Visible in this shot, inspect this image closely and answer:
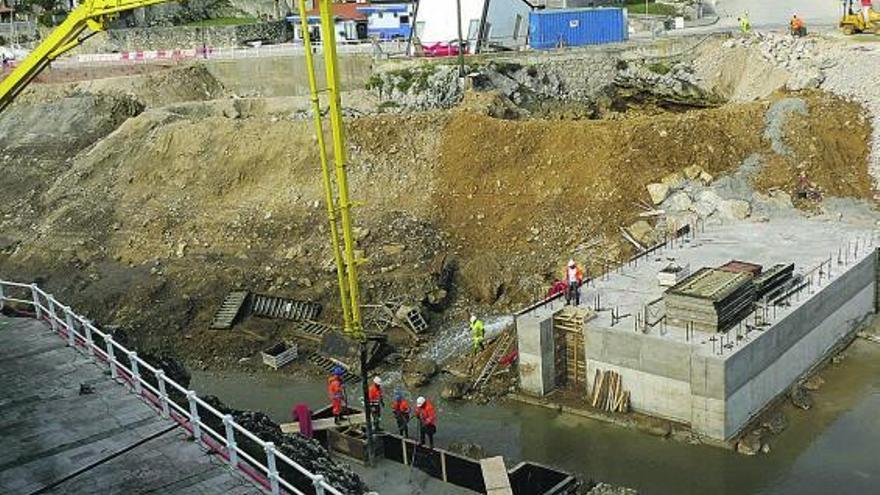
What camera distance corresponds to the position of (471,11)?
154ft

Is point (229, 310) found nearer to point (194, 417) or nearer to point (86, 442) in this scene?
point (86, 442)

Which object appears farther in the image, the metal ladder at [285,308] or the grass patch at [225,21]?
the grass patch at [225,21]

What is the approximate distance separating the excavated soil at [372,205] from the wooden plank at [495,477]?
11.0 metres

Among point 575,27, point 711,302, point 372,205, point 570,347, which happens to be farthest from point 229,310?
point 575,27

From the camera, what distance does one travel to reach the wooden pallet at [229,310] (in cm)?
3052

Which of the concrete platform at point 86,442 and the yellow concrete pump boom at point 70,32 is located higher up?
the yellow concrete pump boom at point 70,32

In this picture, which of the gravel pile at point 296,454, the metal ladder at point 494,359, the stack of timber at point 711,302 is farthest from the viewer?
the metal ladder at point 494,359

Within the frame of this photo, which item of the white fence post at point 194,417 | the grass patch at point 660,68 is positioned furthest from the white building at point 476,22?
the white fence post at point 194,417

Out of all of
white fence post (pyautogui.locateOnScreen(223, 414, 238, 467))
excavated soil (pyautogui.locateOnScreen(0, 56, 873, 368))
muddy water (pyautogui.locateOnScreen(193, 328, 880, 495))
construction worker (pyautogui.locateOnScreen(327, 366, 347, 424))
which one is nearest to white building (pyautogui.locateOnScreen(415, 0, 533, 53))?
excavated soil (pyautogui.locateOnScreen(0, 56, 873, 368))

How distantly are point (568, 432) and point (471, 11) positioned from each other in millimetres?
29105

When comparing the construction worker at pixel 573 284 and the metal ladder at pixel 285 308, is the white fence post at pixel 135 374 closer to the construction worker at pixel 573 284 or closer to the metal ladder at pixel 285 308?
the construction worker at pixel 573 284

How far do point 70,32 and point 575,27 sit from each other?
95.9ft

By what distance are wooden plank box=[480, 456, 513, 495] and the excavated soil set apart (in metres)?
11.0

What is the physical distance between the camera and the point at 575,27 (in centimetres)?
4644
